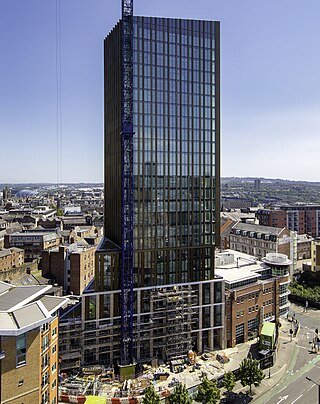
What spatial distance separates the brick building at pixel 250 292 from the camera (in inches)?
2515

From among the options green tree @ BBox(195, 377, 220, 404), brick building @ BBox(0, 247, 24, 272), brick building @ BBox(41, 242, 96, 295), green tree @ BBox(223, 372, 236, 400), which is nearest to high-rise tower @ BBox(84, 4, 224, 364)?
green tree @ BBox(223, 372, 236, 400)

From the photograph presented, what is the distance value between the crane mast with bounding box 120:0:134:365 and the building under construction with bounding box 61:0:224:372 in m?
0.15

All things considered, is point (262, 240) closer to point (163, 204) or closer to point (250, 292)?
point (250, 292)

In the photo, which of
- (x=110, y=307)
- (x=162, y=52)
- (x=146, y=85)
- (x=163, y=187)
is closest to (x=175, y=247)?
(x=163, y=187)

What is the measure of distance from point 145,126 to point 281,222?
10887 cm

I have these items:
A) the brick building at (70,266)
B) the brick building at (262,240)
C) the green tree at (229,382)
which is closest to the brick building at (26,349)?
the green tree at (229,382)

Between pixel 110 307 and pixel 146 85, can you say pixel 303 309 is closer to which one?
pixel 110 307

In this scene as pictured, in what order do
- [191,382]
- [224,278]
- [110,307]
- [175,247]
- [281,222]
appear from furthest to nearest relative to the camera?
[281,222], [224,278], [175,247], [110,307], [191,382]

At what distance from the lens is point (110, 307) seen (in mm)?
57000

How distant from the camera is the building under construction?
56531 millimetres

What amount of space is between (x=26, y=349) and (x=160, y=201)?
106 feet

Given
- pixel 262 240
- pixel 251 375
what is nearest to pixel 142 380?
pixel 251 375

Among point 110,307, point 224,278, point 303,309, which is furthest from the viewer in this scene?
point 303,309

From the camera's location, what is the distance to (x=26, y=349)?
109 feet
